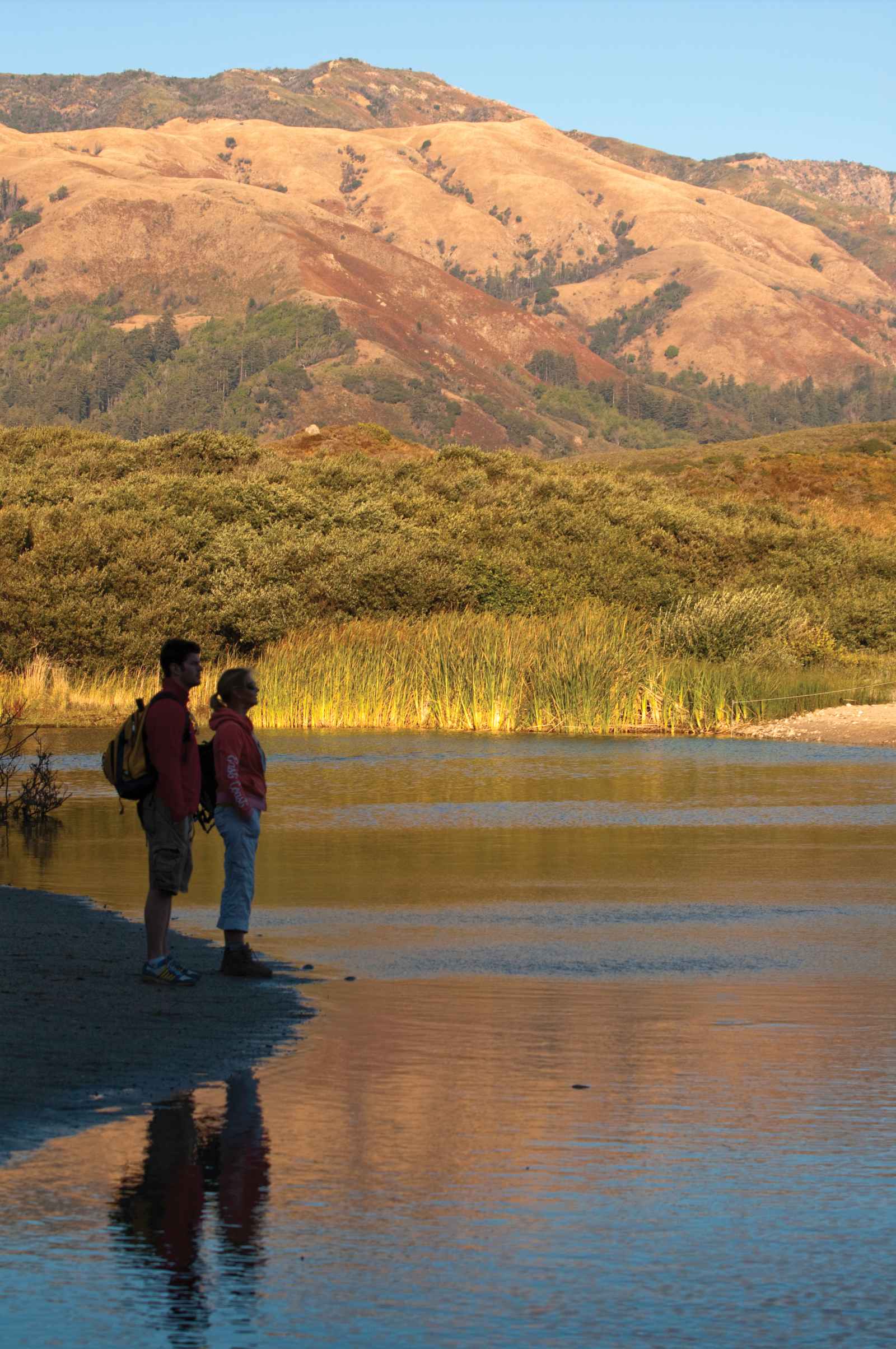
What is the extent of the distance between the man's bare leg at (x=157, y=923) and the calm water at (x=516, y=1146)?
2.67 ft

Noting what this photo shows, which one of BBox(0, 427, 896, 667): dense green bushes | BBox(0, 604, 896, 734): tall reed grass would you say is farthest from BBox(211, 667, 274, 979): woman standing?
BBox(0, 427, 896, 667): dense green bushes

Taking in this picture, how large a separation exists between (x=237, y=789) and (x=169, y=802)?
51cm

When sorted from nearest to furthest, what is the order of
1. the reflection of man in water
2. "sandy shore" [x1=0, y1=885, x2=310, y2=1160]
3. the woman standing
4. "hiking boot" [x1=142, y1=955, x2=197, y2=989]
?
the reflection of man in water → "sandy shore" [x1=0, y1=885, x2=310, y2=1160] → "hiking boot" [x1=142, y1=955, x2=197, y2=989] → the woman standing

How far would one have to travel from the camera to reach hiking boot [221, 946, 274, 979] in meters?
10.1

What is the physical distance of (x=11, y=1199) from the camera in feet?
19.7

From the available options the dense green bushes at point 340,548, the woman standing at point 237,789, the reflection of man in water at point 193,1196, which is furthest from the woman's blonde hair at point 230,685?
the dense green bushes at point 340,548

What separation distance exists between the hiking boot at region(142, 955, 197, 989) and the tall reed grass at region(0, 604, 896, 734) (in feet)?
67.3

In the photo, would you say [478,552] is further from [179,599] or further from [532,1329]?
[532,1329]

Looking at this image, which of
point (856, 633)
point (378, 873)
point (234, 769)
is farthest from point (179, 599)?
point (234, 769)

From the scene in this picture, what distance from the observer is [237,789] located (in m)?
10.4

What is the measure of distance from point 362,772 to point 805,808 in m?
5.90

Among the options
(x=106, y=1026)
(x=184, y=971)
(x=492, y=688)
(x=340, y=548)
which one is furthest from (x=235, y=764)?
(x=340, y=548)

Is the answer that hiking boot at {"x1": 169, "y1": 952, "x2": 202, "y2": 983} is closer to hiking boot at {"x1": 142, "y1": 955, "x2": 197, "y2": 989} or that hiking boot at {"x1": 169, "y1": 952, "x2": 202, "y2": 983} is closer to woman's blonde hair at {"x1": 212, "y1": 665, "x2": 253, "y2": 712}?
hiking boot at {"x1": 142, "y1": 955, "x2": 197, "y2": 989}

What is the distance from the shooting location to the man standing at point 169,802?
388 inches
